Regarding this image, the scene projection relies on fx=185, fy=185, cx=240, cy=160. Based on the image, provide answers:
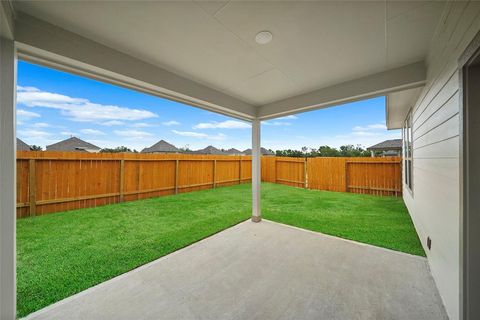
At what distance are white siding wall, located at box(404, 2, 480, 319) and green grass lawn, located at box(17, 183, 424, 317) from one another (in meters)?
1.05

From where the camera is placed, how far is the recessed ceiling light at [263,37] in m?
1.61

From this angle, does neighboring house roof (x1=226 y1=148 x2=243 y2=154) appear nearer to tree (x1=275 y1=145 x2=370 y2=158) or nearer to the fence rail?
tree (x1=275 y1=145 x2=370 y2=158)

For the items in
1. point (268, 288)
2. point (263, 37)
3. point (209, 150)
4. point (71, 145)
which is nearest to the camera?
point (263, 37)

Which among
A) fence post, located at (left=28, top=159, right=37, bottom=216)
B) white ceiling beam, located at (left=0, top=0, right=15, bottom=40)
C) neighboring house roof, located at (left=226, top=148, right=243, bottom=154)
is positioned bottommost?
fence post, located at (left=28, top=159, right=37, bottom=216)

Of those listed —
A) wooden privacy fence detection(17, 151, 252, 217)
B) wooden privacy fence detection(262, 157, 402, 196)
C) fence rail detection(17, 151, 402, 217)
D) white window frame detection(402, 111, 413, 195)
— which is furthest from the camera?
wooden privacy fence detection(262, 157, 402, 196)

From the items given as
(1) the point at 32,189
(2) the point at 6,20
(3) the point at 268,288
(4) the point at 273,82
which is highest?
(4) the point at 273,82

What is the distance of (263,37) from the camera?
167 centimetres

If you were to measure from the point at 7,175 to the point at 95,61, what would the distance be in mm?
1144

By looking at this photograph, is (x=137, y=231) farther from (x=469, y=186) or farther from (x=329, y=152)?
(x=329, y=152)

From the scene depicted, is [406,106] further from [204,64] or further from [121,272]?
[121,272]

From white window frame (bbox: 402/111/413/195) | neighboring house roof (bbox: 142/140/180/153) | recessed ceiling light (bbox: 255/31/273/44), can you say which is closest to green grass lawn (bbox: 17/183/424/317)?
white window frame (bbox: 402/111/413/195)

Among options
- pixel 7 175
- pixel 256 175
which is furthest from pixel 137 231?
pixel 256 175

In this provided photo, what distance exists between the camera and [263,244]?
282 centimetres

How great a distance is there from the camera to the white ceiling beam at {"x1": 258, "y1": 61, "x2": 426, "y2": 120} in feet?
6.97
